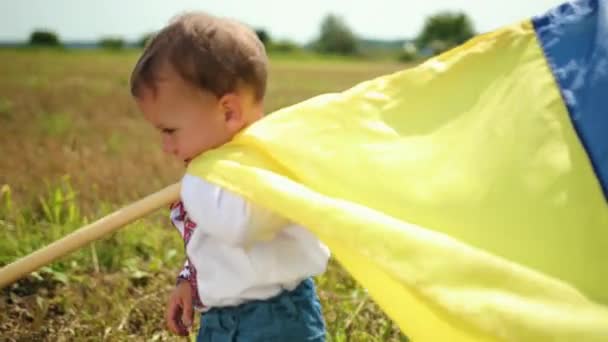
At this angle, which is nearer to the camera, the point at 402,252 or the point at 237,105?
the point at 402,252

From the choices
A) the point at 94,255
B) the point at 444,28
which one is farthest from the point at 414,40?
the point at 94,255

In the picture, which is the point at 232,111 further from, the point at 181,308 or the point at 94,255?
the point at 94,255

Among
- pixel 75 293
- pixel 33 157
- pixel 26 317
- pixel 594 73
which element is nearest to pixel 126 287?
pixel 75 293

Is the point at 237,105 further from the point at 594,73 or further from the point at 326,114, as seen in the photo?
the point at 594,73

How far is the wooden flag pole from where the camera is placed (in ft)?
6.04

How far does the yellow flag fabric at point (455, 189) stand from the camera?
1408 millimetres

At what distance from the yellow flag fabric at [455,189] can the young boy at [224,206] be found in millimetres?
58

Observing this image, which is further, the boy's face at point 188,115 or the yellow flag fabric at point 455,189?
the boy's face at point 188,115

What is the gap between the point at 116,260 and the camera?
312 centimetres

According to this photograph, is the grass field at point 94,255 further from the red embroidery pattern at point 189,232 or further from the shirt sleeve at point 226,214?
the shirt sleeve at point 226,214

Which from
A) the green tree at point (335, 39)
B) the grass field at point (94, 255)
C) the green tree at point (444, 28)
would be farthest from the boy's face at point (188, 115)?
the green tree at point (444, 28)

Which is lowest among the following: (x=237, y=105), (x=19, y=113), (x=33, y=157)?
(x=19, y=113)

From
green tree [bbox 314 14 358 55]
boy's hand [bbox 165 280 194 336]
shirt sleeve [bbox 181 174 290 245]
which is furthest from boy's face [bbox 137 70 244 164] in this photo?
green tree [bbox 314 14 358 55]

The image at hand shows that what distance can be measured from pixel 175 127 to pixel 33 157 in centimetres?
359
